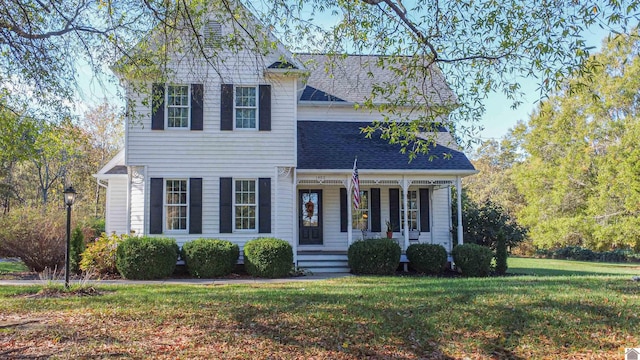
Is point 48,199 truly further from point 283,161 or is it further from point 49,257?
point 283,161

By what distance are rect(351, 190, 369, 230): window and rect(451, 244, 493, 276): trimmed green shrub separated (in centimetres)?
348

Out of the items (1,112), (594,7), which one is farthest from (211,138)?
(594,7)

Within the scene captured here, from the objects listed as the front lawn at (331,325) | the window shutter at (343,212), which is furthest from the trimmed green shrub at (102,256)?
the window shutter at (343,212)

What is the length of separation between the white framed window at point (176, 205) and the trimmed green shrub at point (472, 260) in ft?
26.9

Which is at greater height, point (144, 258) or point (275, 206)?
point (275, 206)

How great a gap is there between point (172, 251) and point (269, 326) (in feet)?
24.7

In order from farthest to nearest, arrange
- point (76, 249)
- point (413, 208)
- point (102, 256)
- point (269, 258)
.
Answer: point (413, 208) → point (76, 249) → point (102, 256) → point (269, 258)

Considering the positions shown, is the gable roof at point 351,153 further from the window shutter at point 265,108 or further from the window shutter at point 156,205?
the window shutter at point 156,205

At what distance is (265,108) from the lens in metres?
15.0

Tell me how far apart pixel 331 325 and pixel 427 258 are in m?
8.49

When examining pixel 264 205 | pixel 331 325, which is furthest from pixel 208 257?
pixel 331 325

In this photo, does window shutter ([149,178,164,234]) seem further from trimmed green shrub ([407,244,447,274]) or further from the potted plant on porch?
trimmed green shrub ([407,244,447,274])

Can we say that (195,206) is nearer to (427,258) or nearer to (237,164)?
(237,164)

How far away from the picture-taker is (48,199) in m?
35.7
